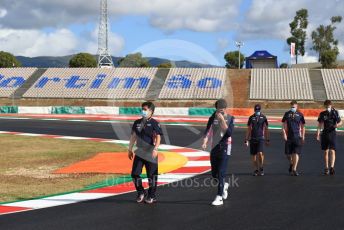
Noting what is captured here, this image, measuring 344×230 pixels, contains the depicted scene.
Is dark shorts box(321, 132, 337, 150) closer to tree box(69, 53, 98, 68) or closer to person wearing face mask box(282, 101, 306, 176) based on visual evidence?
person wearing face mask box(282, 101, 306, 176)

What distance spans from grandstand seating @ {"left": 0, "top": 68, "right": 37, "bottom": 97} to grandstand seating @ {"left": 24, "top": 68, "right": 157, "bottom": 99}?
206 cm

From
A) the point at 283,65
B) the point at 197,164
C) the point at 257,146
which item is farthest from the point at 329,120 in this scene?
the point at 283,65

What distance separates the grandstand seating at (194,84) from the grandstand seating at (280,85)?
345 centimetres

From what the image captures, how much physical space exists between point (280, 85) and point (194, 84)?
28.2ft

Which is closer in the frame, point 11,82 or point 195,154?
point 195,154

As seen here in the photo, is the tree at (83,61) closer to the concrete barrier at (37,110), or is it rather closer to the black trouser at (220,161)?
the concrete barrier at (37,110)

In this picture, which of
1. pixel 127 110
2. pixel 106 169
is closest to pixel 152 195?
pixel 106 169

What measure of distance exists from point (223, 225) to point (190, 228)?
464 millimetres

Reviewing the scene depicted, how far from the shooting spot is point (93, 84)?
50.3m

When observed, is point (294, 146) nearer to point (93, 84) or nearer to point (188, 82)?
point (188, 82)

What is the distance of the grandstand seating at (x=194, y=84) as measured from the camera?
148ft

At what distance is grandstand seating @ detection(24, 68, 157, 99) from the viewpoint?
47.8 meters

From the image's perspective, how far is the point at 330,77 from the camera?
47250 millimetres

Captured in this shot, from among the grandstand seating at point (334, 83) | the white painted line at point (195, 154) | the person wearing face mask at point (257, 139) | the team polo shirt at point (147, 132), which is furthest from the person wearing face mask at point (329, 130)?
the grandstand seating at point (334, 83)
